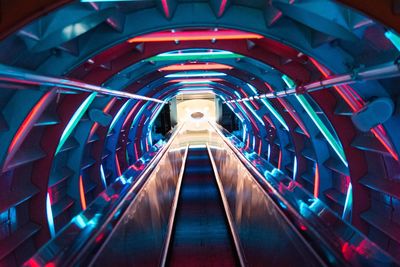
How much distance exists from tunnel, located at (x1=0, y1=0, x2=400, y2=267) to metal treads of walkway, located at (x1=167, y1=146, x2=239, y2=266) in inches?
1.1

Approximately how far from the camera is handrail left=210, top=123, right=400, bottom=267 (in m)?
2.42

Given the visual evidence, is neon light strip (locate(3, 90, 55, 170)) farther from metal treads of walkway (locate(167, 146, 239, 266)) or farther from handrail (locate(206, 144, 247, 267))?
handrail (locate(206, 144, 247, 267))

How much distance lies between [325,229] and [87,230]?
5.52 ft

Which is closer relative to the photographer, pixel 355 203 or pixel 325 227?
pixel 325 227

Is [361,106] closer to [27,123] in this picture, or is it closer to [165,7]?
[165,7]

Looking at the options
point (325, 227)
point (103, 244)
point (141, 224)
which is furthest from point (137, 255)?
point (325, 227)

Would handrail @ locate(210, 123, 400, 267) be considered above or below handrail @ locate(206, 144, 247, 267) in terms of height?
above

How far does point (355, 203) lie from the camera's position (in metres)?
7.56

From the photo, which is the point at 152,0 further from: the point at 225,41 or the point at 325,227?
the point at 325,227

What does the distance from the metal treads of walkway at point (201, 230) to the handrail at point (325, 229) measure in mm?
1758

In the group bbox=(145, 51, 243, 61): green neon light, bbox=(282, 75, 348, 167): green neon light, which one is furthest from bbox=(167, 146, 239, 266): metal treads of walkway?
bbox=(145, 51, 243, 61): green neon light

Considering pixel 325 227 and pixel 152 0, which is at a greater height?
pixel 152 0

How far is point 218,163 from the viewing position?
1040 centimetres

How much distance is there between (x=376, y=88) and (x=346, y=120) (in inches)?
76.1
